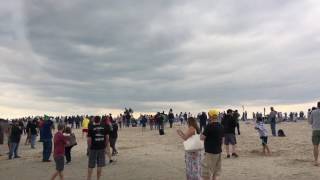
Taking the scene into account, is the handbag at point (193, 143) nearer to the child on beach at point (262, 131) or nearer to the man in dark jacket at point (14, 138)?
the child on beach at point (262, 131)

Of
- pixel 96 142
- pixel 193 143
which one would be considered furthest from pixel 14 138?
pixel 193 143

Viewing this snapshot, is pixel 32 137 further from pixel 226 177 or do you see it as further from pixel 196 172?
pixel 196 172

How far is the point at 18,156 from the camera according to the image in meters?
27.4

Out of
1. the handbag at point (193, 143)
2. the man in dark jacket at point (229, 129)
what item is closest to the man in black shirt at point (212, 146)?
the handbag at point (193, 143)

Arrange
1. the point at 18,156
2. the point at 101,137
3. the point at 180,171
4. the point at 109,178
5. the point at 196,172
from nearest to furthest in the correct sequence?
the point at 196,172
the point at 101,137
the point at 109,178
the point at 180,171
the point at 18,156

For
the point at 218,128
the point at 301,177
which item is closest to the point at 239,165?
the point at 301,177

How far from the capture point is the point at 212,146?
13258 mm

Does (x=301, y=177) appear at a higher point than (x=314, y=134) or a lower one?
lower

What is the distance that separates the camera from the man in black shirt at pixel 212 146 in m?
13.2

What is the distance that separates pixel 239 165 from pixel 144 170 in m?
3.44

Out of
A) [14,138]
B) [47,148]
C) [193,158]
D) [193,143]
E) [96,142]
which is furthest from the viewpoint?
[14,138]

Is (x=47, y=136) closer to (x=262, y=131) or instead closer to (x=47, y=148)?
(x=47, y=148)

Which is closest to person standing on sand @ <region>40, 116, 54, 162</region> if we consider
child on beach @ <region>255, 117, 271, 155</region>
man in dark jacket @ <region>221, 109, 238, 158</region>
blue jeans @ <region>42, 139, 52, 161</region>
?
blue jeans @ <region>42, 139, 52, 161</region>

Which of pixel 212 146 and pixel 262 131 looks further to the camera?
pixel 262 131
